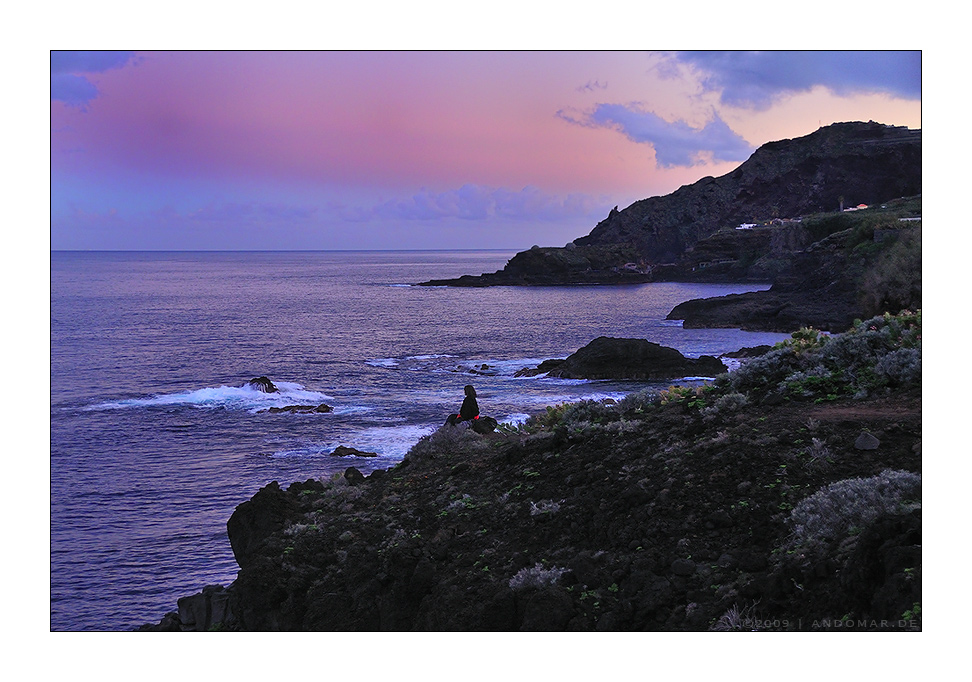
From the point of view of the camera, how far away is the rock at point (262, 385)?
31337 millimetres

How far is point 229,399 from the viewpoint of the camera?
1193 inches

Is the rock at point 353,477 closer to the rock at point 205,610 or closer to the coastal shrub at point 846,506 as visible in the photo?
the rock at point 205,610

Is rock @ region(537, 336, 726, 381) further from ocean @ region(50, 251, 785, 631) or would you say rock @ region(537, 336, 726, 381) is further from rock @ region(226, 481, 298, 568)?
rock @ region(226, 481, 298, 568)

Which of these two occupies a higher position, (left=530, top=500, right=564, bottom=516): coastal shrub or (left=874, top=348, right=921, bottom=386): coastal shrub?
(left=874, top=348, right=921, bottom=386): coastal shrub

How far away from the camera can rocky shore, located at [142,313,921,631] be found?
578 cm

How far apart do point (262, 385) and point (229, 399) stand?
5.48 ft

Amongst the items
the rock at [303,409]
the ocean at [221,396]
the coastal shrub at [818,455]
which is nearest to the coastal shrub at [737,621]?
the coastal shrub at [818,455]

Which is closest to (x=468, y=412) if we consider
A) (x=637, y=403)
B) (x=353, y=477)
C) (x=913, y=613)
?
(x=353, y=477)

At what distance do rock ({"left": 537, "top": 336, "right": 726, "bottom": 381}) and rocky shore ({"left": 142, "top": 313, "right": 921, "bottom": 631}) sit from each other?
23.5 m

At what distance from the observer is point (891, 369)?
8547 mm

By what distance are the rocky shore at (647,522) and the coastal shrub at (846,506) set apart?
0.02 metres

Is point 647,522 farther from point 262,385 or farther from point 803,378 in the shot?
point 262,385

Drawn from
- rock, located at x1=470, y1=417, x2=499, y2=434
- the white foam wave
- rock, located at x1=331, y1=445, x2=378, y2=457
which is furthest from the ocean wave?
rock, located at x1=470, y1=417, x2=499, y2=434

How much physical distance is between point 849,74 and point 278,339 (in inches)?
1608
